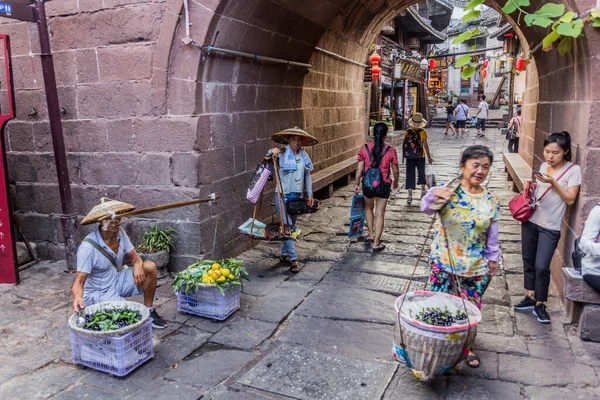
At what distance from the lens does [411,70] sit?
23984 millimetres

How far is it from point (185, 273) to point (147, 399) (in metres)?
1.39

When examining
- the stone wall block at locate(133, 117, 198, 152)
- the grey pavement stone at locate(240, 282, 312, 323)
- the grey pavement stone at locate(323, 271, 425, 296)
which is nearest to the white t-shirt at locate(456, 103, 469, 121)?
the grey pavement stone at locate(323, 271, 425, 296)

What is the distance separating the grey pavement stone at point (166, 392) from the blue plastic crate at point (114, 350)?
240mm

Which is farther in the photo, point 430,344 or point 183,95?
point 183,95

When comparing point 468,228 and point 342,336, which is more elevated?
point 468,228

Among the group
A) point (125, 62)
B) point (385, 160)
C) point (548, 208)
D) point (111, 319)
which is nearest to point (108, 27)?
point (125, 62)

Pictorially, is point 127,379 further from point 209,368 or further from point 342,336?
point 342,336

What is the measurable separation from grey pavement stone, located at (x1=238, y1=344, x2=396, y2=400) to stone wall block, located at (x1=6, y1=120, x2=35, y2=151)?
451 cm

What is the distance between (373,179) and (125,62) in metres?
3.40

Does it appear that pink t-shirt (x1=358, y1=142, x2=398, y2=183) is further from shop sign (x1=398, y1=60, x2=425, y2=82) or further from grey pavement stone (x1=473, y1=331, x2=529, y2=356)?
shop sign (x1=398, y1=60, x2=425, y2=82)

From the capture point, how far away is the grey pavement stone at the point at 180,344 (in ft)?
12.9

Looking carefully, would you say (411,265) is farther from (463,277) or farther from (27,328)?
(27,328)

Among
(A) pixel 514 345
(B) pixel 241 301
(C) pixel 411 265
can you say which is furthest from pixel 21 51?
(A) pixel 514 345

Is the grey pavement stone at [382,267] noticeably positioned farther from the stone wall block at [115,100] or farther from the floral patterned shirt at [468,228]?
the stone wall block at [115,100]
